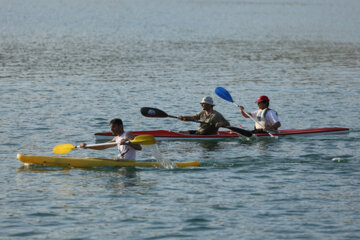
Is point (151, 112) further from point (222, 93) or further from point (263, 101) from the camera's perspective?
point (263, 101)

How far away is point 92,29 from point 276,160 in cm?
5155

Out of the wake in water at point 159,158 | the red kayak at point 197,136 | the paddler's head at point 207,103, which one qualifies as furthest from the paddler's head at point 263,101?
the wake in water at point 159,158

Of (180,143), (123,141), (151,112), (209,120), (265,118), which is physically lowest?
(180,143)

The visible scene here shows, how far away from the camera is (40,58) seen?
43.2 metres

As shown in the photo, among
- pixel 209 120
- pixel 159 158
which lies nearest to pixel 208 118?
pixel 209 120

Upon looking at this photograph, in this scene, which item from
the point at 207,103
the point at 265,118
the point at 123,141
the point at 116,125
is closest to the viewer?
the point at 116,125

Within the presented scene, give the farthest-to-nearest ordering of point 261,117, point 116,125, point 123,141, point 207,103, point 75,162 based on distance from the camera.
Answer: point 261,117 < point 207,103 < point 75,162 < point 123,141 < point 116,125

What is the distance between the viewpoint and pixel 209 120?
21266 millimetres

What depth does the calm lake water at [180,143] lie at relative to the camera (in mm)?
13578

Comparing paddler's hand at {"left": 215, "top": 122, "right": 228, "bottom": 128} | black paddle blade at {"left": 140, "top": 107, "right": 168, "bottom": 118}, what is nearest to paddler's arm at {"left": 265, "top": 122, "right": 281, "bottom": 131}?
paddler's hand at {"left": 215, "top": 122, "right": 228, "bottom": 128}

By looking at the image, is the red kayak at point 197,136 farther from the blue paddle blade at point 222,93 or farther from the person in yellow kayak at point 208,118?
the blue paddle blade at point 222,93

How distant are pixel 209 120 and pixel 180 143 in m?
1.15

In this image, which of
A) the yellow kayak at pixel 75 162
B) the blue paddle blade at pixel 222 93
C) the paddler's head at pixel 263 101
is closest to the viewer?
the yellow kayak at pixel 75 162

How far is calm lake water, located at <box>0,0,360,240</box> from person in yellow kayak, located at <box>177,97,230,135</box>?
65 centimetres
